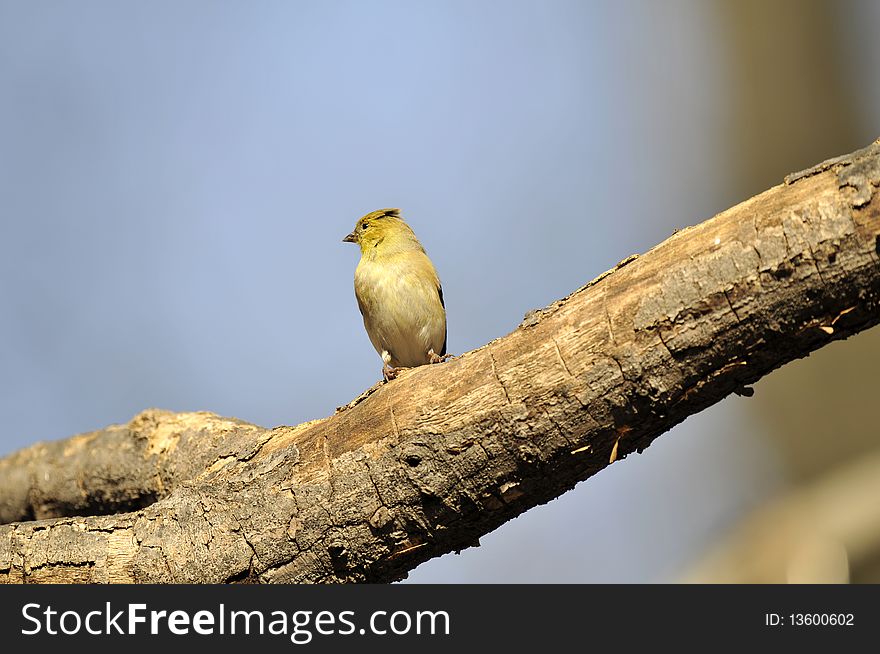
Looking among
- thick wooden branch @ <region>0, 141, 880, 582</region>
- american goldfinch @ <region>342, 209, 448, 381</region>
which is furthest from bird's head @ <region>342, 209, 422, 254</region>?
thick wooden branch @ <region>0, 141, 880, 582</region>

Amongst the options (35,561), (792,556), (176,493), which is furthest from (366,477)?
(792,556)

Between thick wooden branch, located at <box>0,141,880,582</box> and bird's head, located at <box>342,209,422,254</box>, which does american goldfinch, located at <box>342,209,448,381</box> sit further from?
thick wooden branch, located at <box>0,141,880,582</box>

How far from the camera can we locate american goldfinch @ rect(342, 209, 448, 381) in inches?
207

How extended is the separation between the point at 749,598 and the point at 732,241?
204 centimetres

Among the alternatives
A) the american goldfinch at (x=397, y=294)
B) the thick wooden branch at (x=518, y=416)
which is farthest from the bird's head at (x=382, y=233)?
the thick wooden branch at (x=518, y=416)

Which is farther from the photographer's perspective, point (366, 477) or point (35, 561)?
point (35, 561)

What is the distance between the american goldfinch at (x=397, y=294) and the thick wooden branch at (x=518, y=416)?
5.96 ft

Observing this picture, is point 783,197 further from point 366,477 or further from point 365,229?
point 365,229

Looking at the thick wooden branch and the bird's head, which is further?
the bird's head

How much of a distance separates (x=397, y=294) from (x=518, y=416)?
2730mm

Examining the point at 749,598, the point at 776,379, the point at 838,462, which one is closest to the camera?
the point at 749,598

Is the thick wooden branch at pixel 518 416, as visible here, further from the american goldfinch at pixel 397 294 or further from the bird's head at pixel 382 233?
the bird's head at pixel 382 233

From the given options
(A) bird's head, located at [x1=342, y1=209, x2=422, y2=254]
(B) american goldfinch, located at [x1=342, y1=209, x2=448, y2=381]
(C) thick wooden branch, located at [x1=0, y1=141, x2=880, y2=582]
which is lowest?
(C) thick wooden branch, located at [x1=0, y1=141, x2=880, y2=582]

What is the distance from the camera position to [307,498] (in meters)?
2.99
